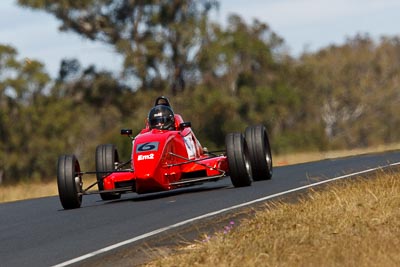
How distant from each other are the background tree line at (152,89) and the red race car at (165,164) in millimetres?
27823

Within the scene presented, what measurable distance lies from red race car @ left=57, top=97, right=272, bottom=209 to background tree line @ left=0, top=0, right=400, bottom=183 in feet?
91.3

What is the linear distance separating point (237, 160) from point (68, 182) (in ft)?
8.90

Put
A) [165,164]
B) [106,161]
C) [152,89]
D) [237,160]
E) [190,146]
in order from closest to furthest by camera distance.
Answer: [165,164] → [237,160] → [190,146] → [106,161] → [152,89]

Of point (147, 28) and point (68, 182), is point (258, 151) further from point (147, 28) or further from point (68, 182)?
point (147, 28)

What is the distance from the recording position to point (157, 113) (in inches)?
727

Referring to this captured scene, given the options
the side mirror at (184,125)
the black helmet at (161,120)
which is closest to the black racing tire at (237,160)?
the side mirror at (184,125)

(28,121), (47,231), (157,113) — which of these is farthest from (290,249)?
(28,121)

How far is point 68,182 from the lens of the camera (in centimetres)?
1688

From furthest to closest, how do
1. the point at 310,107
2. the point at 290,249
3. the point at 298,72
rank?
the point at 310,107 → the point at 298,72 → the point at 290,249

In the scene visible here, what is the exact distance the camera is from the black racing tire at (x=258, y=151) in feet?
61.9

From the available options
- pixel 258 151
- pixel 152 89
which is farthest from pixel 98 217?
pixel 152 89

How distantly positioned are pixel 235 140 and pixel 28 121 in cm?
4163

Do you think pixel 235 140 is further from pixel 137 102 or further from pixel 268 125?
pixel 268 125

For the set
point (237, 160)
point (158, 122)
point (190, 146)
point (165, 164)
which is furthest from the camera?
point (190, 146)
